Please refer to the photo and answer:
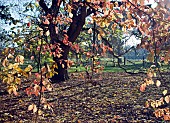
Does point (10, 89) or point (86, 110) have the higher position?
point (10, 89)

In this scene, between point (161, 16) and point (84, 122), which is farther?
point (84, 122)

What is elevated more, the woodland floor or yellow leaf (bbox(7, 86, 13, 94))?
yellow leaf (bbox(7, 86, 13, 94))

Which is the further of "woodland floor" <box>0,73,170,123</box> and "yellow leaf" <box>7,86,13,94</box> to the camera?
"woodland floor" <box>0,73,170,123</box>

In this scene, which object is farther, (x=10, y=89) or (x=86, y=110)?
(x=86, y=110)

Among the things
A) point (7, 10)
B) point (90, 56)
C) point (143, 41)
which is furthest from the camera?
point (7, 10)

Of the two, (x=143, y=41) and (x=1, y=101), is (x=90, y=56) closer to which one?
(x=143, y=41)

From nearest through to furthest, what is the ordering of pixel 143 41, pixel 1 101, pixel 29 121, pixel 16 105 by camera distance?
pixel 143 41 < pixel 29 121 < pixel 16 105 < pixel 1 101

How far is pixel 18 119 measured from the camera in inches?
225

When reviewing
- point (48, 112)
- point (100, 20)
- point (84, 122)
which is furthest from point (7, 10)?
point (100, 20)

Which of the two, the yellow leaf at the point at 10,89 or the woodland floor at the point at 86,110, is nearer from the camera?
the yellow leaf at the point at 10,89

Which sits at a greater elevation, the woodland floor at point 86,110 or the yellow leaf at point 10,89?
the yellow leaf at point 10,89

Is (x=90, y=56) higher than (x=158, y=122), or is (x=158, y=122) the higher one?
(x=90, y=56)

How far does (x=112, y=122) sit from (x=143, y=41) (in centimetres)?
344

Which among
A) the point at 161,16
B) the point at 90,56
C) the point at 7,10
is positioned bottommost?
the point at 90,56
